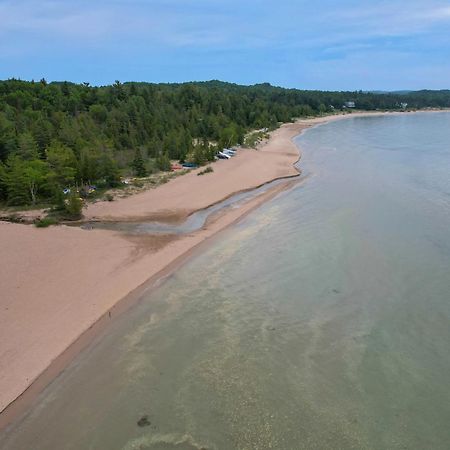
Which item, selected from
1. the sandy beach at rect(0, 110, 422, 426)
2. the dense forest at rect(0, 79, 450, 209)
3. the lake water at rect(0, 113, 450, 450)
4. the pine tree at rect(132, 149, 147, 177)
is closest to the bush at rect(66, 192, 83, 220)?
the sandy beach at rect(0, 110, 422, 426)

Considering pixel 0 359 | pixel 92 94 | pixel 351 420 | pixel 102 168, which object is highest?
pixel 92 94

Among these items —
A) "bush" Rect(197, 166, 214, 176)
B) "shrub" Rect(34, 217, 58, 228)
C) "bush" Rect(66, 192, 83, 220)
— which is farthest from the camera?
"bush" Rect(197, 166, 214, 176)

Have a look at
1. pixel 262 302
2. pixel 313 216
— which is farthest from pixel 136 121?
pixel 262 302

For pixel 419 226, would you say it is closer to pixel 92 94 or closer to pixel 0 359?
pixel 0 359

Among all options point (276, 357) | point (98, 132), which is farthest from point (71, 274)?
point (98, 132)

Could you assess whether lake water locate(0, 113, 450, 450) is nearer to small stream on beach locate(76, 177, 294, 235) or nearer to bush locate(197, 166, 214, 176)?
small stream on beach locate(76, 177, 294, 235)

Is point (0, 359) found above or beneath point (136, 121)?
beneath
